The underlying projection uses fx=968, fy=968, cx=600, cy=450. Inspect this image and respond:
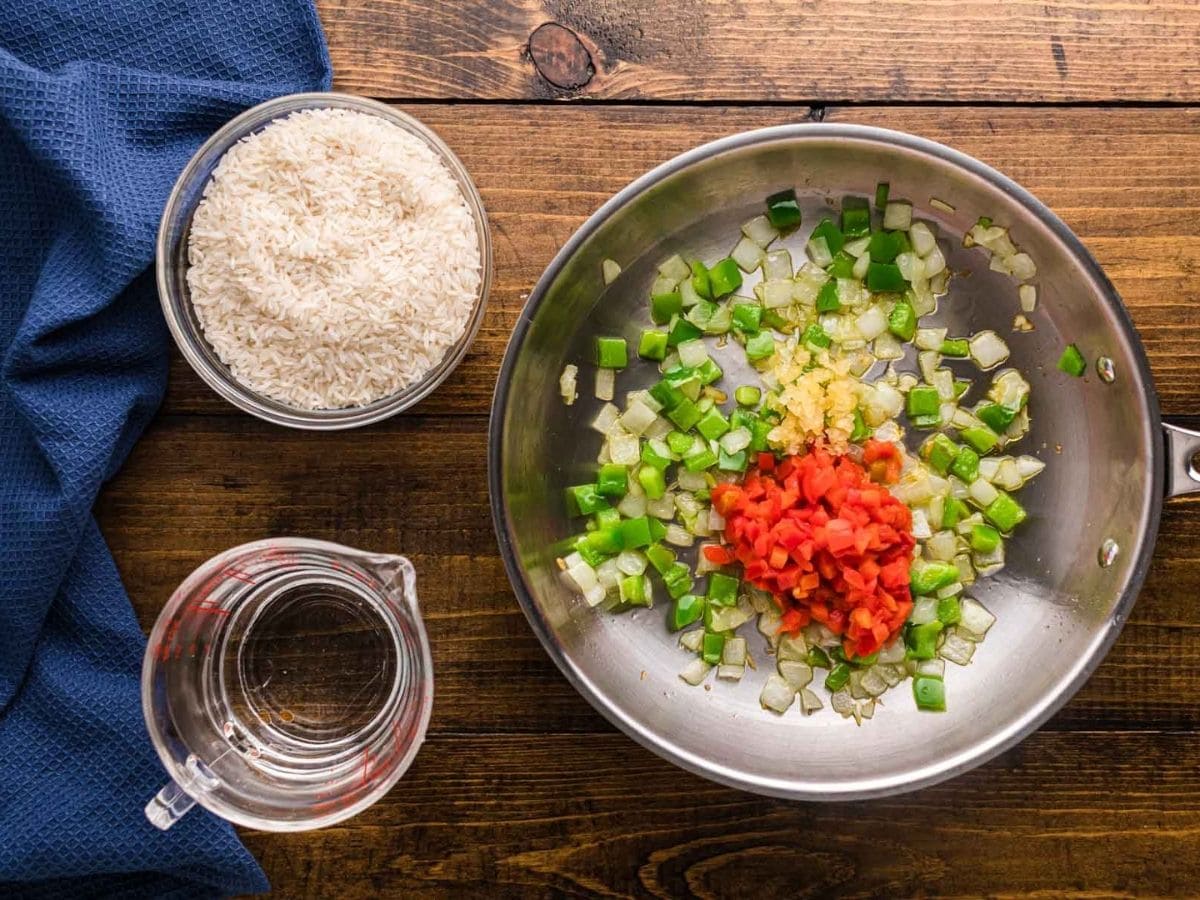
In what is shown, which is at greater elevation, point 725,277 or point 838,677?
point 725,277

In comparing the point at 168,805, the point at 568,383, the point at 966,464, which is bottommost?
the point at 168,805

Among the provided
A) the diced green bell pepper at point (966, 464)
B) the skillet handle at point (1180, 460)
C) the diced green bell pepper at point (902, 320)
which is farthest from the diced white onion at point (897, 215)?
the skillet handle at point (1180, 460)

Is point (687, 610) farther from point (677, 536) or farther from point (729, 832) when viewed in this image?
point (729, 832)

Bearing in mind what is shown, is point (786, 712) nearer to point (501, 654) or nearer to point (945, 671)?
point (945, 671)

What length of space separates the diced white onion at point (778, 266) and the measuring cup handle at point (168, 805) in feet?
3.64

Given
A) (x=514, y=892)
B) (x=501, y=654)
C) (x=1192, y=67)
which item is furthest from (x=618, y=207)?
(x=514, y=892)

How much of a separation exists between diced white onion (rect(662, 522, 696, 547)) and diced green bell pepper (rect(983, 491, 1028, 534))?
46 cm

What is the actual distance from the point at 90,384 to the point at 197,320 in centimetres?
18

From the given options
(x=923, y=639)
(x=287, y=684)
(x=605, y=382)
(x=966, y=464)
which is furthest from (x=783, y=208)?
(x=287, y=684)

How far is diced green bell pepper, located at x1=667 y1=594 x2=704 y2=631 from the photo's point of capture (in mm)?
1468

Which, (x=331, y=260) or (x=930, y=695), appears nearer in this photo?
(x=331, y=260)

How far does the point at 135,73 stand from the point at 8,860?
1.12 metres

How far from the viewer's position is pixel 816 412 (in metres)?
1.38

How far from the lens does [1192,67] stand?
1.48 m
